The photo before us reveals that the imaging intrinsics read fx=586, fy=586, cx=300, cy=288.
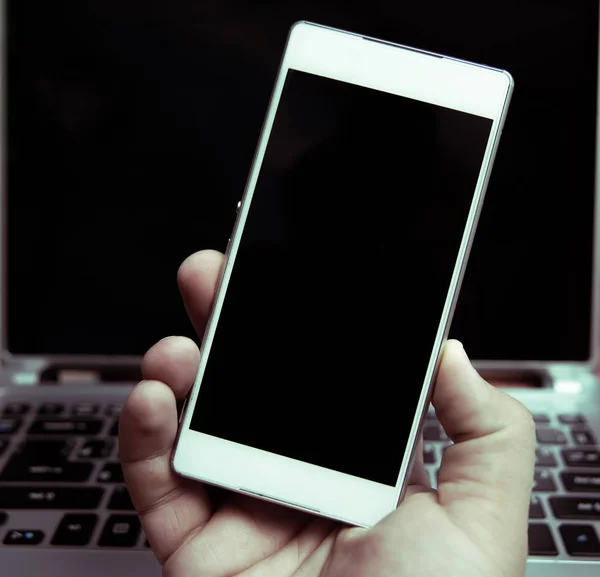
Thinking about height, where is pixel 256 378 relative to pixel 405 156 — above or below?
below

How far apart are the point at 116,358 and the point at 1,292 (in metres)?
0.13

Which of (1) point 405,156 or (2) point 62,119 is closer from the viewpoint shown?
(1) point 405,156

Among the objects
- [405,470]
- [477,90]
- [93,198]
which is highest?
[477,90]

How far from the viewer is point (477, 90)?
0.38 m

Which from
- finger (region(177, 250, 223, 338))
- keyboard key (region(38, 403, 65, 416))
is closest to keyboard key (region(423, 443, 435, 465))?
finger (region(177, 250, 223, 338))

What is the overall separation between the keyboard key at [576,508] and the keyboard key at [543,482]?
0.01m

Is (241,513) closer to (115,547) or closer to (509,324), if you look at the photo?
(115,547)

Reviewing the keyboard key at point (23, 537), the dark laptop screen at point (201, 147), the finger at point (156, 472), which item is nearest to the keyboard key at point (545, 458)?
the dark laptop screen at point (201, 147)

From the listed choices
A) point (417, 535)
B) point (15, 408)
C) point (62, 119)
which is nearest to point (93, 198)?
point (62, 119)

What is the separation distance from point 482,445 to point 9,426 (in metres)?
0.40

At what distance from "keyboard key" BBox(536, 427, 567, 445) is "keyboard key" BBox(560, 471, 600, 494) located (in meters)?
0.04

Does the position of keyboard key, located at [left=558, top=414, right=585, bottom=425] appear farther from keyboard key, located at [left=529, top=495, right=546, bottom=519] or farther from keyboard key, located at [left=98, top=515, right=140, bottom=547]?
keyboard key, located at [left=98, top=515, right=140, bottom=547]

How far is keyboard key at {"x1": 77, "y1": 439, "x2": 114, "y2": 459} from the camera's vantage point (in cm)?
48

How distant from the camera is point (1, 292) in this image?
59 centimetres
